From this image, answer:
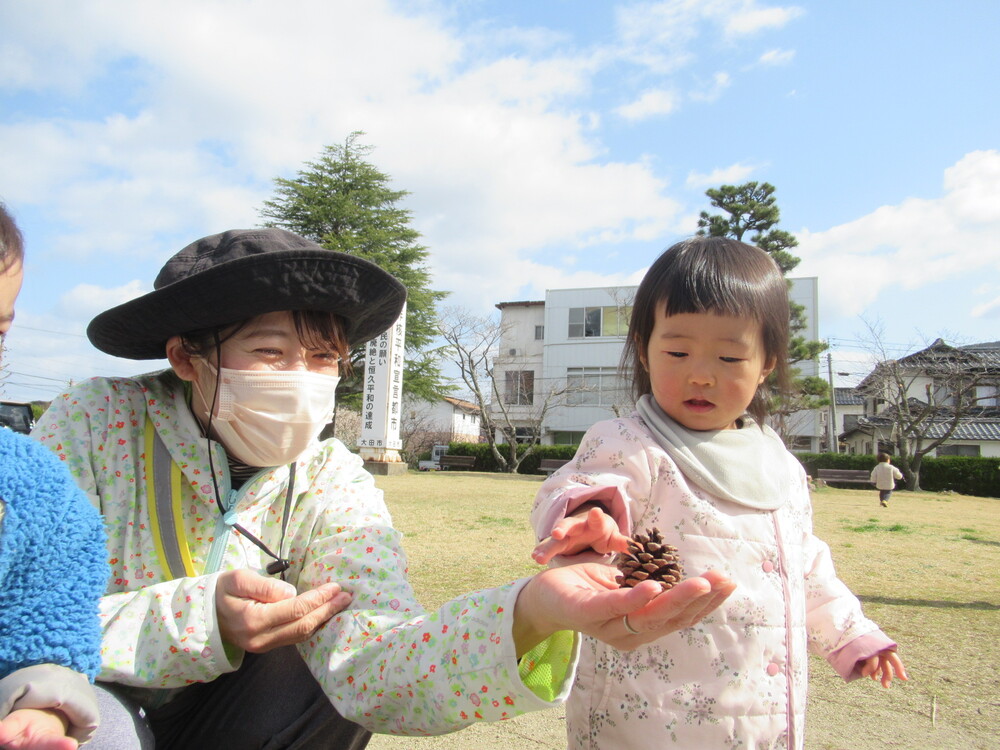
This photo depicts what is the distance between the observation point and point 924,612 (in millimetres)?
4281

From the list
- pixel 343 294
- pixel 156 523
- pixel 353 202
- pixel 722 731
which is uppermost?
pixel 353 202

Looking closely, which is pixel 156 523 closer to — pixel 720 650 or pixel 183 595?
pixel 183 595

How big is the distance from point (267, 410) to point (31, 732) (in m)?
0.79

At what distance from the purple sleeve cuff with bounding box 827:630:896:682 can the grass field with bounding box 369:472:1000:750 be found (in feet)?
2.09

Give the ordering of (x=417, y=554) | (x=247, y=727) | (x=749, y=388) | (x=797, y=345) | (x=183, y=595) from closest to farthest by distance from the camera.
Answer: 1. (x=183, y=595)
2. (x=247, y=727)
3. (x=749, y=388)
4. (x=417, y=554)
5. (x=797, y=345)

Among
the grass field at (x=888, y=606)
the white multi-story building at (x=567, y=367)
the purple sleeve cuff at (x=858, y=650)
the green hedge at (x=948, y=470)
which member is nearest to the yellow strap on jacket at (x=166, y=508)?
the grass field at (x=888, y=606)

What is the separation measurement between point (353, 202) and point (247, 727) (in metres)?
28.5

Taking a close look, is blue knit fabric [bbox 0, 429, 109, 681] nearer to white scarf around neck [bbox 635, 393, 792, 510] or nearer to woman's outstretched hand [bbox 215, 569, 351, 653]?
woman's outstretched hand [bbox 215, 569, 351, 653]

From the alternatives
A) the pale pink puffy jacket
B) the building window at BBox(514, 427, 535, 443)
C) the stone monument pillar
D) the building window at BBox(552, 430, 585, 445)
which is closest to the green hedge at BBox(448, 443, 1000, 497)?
the stone monument pillar

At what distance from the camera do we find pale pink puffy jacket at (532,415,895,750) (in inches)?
64.6

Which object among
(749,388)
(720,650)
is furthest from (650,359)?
(720,650)

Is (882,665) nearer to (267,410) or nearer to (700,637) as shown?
(700,637)

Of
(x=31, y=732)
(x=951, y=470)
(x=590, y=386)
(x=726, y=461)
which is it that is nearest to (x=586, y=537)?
(x=726, y=461)

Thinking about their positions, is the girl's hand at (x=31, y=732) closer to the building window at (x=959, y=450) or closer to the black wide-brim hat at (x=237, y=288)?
the black wide-brim hat at (x=237, y=288)
